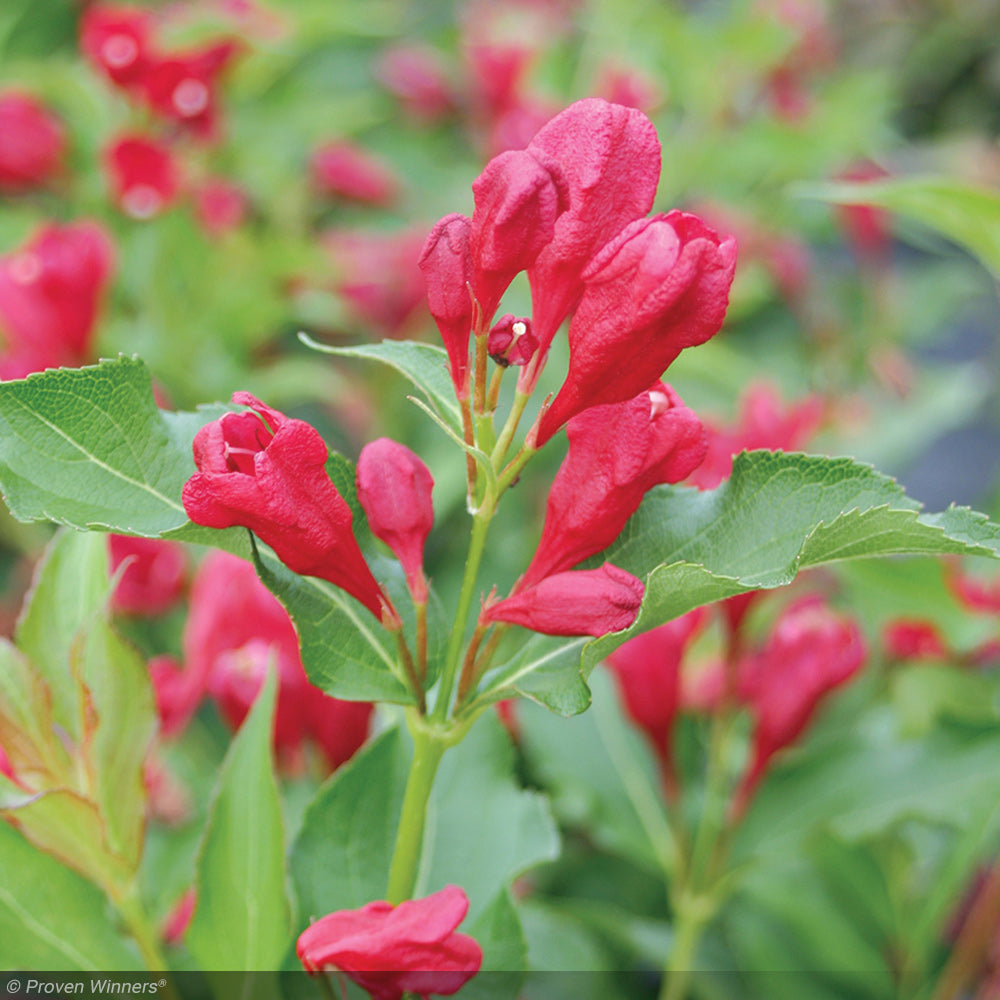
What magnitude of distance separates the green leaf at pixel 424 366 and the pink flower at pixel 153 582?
2.25ft

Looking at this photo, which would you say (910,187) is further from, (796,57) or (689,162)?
(796,57)

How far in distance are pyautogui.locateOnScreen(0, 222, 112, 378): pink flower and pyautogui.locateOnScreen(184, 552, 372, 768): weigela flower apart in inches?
18.9

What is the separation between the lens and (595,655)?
493 mm

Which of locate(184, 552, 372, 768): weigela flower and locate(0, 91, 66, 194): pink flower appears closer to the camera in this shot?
locate(184, 552, 372, 768): weigela flower

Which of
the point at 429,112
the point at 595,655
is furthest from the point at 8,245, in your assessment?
the point at 595,655

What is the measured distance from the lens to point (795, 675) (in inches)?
36.4

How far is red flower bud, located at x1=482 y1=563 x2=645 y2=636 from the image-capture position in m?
0.50

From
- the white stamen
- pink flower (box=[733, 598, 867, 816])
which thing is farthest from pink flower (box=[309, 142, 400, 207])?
pink flower (box=[733, 598, 867, 816])

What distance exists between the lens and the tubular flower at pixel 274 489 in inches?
19.0

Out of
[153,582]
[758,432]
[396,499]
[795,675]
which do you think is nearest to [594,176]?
[396,499]

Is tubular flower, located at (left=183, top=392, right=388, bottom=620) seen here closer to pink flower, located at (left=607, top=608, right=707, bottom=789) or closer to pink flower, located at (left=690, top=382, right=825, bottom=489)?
pink flower, located at (left=607, top=608, right=707, bottom=789)

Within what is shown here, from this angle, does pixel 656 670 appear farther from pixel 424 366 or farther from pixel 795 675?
pixel 424 366

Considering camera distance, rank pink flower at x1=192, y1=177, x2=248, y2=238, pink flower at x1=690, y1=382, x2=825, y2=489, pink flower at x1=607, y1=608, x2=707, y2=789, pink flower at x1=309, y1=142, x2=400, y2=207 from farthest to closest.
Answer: pink flower at x1=309, y1=142, x2=400, y2=207 < pink flower at x1=192, y1=177, x2=248, y2=238 < pink flower at x1=690, y1=382, x2=825, y2=489 < pink flower at x1=607, y1=608, x2=707, y2=789

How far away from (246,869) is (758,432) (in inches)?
28.7
